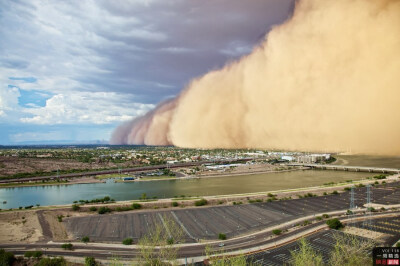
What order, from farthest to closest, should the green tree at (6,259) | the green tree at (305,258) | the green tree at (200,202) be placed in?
the green tree at (200,202), the green tree at (6,259), the green tree at (305,258)

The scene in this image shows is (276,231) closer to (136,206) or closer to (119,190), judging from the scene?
(136,206)

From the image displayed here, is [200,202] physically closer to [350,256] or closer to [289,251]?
[289,251]

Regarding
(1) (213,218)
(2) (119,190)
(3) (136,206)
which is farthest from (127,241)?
(2) (119,190)

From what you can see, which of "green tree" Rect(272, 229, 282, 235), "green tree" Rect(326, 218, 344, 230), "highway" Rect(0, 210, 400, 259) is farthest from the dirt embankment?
"green tree" Rect(326, 218, 344, 230)

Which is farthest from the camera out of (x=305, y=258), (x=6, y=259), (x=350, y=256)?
(x=6, y=259)

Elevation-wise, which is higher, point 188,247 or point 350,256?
point 350,256

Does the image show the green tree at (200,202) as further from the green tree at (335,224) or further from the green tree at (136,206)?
the green tree at (335,224)

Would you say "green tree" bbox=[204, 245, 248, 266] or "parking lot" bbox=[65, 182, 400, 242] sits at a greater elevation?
"green tree" bbox=[204, 245, 248, 266]

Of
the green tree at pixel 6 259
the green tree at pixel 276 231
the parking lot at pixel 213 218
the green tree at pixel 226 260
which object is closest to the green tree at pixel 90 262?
the parking lot at pixel 213 218

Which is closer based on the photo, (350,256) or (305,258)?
(305,258)

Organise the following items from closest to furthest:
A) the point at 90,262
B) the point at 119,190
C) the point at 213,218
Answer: the point at 90,262 < the point at 213,218 < the point at 119,190

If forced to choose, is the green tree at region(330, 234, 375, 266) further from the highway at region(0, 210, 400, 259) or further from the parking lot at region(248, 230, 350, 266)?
the highway at region(0, 210, 400, 259)

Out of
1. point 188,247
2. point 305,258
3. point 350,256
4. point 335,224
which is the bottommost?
point 188,247
